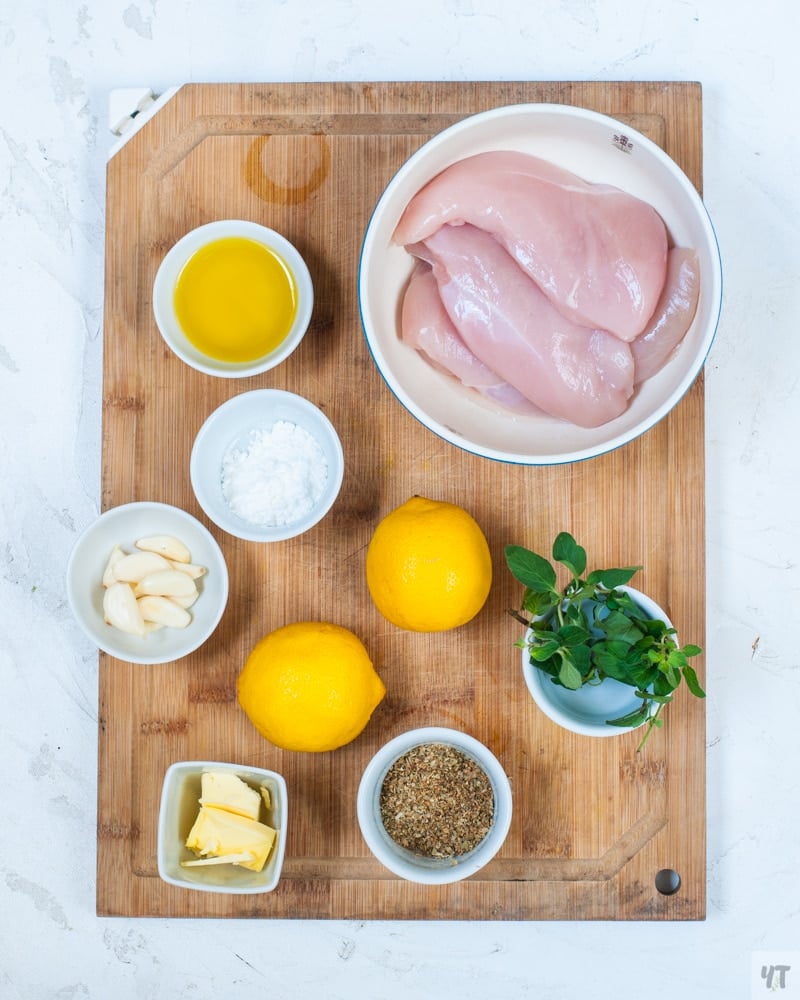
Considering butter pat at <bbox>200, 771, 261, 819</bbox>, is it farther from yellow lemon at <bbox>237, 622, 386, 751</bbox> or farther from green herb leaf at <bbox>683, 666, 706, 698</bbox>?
green herb leaf at <bbox>683, 666, 706, 698</bbox>

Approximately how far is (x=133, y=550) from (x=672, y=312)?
0.67 m

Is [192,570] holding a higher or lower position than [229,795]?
higher

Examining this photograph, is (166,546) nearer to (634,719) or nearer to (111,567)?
(111,567)

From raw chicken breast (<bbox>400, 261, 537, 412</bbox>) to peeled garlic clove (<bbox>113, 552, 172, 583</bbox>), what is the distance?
39 cm

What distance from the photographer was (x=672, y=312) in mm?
988

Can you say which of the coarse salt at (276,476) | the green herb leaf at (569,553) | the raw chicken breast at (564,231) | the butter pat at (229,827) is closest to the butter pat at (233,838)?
the butter pat at (229,827)

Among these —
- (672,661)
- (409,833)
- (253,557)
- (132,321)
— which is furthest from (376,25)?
(409,833)

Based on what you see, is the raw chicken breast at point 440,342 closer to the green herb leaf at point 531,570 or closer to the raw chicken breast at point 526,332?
the raw chicken breast at point 526,332

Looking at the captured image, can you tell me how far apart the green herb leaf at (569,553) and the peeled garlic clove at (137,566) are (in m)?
0.46

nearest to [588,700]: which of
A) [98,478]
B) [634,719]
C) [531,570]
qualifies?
[634,719]

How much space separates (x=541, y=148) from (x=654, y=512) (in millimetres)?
436

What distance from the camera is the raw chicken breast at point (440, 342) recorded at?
102 centimetres

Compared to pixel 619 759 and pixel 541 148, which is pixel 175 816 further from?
pixel 541 148

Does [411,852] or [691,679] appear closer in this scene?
[691,679]
